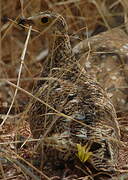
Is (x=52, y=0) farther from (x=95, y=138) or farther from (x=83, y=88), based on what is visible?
(x=95, y=138)

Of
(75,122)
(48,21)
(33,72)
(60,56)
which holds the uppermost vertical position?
(48,21)

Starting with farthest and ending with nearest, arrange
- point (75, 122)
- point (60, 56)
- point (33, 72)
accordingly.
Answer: point (33, 72) < point (60, 56) < point (75, 122)

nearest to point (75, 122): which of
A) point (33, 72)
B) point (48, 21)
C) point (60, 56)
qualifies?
point (60, 56)

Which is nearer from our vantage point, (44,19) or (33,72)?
(44,19)

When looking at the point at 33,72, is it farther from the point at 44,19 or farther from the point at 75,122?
the point at 75,122

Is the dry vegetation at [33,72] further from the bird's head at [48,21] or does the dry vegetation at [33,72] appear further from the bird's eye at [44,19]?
the bird's eye at [44,19]

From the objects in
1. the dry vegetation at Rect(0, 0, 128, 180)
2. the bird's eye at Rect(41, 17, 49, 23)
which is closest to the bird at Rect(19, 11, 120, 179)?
the dry vegetation at Rect(0, 0, 128, 180)
